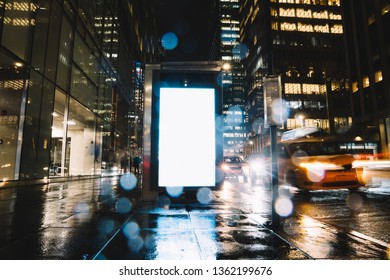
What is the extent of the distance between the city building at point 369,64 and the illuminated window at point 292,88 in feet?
65.9

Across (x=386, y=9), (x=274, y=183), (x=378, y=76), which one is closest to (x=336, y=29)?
(x=386, y=9)

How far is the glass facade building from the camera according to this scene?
10875 mm

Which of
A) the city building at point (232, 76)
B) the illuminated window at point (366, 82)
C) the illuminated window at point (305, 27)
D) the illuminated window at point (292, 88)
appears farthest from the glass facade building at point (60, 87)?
the city building at point (232, 76)

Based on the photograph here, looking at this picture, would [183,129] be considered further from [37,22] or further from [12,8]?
[37,22]

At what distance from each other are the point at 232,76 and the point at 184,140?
622ft

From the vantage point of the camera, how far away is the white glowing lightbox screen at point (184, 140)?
641cm

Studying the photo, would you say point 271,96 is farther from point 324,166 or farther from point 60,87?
point 60,87

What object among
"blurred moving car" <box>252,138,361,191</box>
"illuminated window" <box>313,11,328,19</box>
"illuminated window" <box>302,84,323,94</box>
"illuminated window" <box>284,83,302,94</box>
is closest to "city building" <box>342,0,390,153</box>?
"illuminated window" <box>284,83,302,94</box>

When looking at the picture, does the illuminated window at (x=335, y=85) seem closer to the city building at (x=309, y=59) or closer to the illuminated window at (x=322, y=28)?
the city building at (x=309, y=59)

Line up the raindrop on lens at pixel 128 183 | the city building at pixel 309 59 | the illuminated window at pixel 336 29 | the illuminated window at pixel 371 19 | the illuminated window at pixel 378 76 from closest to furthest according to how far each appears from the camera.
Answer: the raindrop on lens at pixel 128 183 < the illuminated window at pixel 378 76 < the illuminated window at pixel 371 19 < the city building at pixel 309 59 < the illuminated window at pixel 336 29

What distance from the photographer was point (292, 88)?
229 ft

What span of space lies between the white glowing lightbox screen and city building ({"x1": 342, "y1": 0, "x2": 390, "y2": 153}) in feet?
136

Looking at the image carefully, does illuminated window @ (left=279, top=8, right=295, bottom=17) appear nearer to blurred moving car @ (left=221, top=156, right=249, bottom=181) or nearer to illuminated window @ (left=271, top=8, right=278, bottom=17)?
illuminated window @ (left=271, top=8, right=278, bottom=17)
